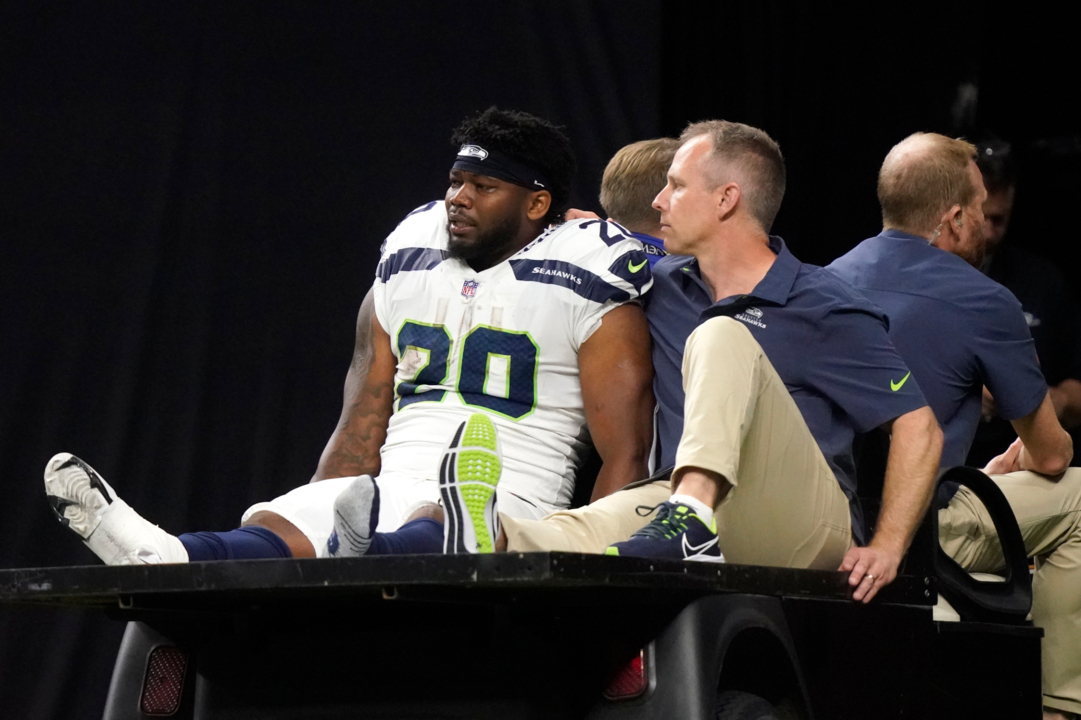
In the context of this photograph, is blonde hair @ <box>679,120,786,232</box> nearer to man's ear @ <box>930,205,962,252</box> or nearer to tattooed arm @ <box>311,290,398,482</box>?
man's ear @ <box>930,205,962,252</box>

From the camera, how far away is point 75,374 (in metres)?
3.90

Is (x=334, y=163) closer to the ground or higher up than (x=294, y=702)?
higher up

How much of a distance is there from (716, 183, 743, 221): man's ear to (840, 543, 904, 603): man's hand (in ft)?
2.77

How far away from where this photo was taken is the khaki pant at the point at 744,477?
2082 millimetres

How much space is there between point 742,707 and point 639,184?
5.46ft

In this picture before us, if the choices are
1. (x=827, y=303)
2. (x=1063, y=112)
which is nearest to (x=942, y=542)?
(x=827, y=303)

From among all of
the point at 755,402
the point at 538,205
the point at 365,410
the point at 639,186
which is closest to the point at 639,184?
the point at 639,186

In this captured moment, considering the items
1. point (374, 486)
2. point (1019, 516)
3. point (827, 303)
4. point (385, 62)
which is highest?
point (385, 62)

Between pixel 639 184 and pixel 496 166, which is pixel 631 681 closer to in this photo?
pixel 496 166

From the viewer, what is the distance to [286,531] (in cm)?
241

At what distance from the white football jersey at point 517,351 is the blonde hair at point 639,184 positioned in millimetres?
360

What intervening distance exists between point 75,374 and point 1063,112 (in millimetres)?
3463

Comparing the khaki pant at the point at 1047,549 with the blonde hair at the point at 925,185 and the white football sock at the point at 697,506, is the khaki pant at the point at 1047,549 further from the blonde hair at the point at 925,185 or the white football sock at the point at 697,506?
the white football sock at the point at 697,506

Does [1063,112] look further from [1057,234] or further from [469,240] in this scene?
[469,240]
